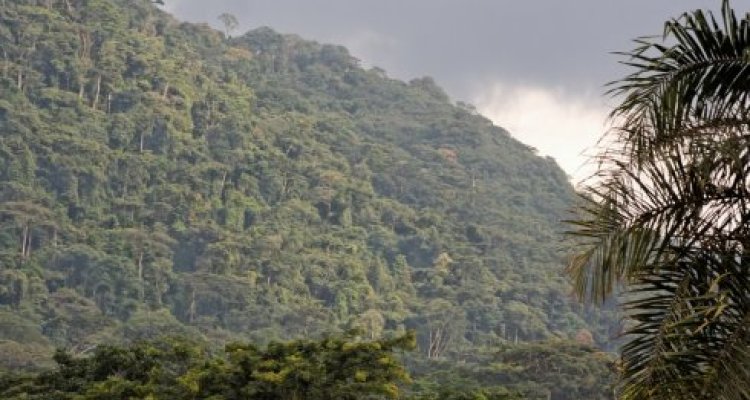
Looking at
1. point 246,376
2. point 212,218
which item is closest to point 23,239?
point 212,218

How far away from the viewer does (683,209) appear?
216 inches

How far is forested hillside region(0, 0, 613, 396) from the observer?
7044 centimetres

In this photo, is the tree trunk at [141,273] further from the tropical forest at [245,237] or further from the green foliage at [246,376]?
the green foliage at [246,376]

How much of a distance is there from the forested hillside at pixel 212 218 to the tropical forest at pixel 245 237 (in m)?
0.19

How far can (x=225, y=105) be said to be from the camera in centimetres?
9650

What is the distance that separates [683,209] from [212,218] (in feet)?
251

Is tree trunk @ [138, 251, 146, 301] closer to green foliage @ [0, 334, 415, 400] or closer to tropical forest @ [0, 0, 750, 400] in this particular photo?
tropical forest @ [0, 0, 750, 400]

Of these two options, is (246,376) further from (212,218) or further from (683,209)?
(212,218)

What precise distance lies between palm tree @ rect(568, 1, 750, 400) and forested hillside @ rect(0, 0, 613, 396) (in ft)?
166

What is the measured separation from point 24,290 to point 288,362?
49010 mm

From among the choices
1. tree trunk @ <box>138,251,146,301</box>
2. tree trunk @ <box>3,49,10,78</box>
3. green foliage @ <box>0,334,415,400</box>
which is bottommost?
green foliage @ <box>0,334,415,400</box>

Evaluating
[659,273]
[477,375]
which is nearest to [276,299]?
[477,375]

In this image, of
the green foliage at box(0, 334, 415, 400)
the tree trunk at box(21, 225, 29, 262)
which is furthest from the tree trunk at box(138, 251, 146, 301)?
the green foliage at box(0, 334, 415, 400)

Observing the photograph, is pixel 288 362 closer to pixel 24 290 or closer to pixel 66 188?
pixel 24 290
